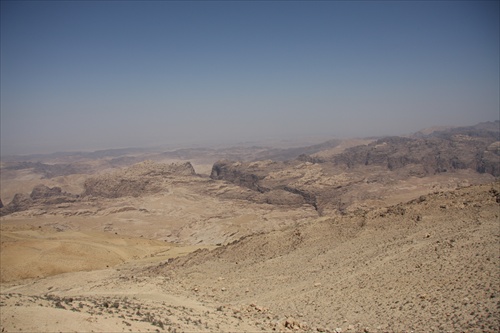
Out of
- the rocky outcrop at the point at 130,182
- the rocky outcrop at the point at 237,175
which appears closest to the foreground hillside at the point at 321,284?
the rocky outcrop at the point at 130,182

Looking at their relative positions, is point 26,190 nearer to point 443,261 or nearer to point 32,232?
point 32,232

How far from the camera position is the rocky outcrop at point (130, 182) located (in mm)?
88250

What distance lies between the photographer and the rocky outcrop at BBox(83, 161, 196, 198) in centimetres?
8825

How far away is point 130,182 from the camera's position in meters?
90.5

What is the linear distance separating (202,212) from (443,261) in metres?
62.0

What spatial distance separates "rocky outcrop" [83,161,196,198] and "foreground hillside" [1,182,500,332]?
210 ft

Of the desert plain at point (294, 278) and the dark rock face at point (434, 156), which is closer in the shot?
the desert plain at point (294, 278)

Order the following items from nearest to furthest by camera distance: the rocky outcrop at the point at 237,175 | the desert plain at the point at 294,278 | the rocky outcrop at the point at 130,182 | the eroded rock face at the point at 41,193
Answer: the desert plain at the point at 294,278, the eroded rock face at the point at 41,193, the rocky outcrop at the point at 130,182, the rocky outcrop at the point at 237,175

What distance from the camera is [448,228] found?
19.0m

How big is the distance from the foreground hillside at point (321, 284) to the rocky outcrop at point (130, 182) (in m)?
64.0

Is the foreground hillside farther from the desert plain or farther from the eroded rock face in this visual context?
the eroded rock face

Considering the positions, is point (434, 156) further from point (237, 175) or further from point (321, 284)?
point (321, 284)

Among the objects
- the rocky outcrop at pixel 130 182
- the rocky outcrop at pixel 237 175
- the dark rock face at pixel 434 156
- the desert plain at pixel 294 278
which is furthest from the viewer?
the dark rock face at pixel 434 156

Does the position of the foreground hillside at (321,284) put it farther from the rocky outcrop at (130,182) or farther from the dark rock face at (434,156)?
the dark rock face at (434,156)
